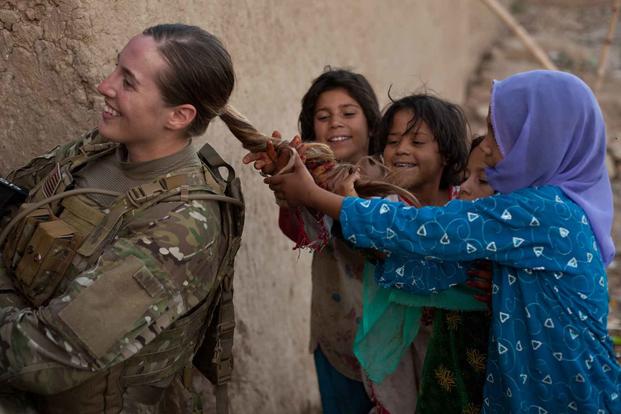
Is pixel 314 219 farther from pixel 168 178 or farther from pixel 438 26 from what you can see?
pixel 438 26

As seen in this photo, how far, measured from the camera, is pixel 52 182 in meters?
2.21

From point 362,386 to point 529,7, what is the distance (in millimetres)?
10441

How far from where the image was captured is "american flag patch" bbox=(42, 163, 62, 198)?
2.20m

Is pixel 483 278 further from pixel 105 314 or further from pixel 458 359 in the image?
pixel 105 314

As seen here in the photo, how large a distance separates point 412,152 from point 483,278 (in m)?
0.69

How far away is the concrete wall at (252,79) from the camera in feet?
8.45

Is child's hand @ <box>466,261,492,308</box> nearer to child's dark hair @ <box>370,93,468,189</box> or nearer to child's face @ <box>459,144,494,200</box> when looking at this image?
child's face @ <box>459,144,494,200</box>

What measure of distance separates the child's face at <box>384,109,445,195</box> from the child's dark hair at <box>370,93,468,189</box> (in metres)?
0.02

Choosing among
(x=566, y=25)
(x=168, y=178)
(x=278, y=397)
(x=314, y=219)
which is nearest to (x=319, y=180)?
(x=314, y=219)

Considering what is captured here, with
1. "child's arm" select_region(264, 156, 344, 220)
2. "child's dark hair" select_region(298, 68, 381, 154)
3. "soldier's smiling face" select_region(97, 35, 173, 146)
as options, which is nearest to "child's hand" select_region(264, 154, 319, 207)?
"child's arm" select_region(264, 156, 344, 220)

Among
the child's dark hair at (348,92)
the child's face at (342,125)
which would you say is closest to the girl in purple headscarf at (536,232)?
the child's face at (342,125)

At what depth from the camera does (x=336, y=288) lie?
2934 millimetres

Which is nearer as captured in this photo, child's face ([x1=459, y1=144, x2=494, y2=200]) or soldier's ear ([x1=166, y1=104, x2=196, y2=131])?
soldier's ear ([x1=166, y1=104, x2=196, y2=131])

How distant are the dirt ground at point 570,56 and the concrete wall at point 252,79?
2.44 m
